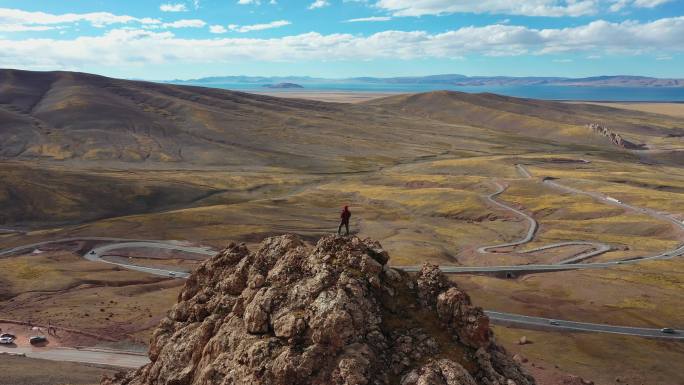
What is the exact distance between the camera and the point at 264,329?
31.2 metres

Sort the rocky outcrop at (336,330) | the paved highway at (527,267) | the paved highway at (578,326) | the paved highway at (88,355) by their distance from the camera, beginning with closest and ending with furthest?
the rocky outcrop at (336,330), the paved highway at (88,355), the paved highway at (578,326), the paved highway at (527,267)

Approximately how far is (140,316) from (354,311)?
6818 cm

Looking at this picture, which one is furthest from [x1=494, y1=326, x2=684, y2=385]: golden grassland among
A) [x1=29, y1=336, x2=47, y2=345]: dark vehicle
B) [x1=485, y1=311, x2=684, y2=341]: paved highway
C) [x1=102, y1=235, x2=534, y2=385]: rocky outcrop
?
[x1=29, y1=336, x2=47, y2=345]: dark vehicle

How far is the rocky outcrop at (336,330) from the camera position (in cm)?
2828

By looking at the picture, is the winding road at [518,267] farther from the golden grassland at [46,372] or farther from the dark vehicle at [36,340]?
the golden grassland at [46,372]

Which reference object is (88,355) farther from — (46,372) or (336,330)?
(336,330)

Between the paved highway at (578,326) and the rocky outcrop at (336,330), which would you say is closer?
the rocky outcrop at (336,330)

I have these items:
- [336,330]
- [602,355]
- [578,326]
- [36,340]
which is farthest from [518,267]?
[336,330]

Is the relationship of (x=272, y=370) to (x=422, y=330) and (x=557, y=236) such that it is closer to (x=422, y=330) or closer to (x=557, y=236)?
(x=422, y=330)

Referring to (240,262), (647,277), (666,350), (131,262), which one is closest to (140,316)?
(131,262)

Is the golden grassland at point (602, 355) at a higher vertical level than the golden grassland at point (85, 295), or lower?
higher

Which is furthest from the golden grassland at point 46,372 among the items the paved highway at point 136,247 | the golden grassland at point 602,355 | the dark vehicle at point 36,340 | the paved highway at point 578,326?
the paved highway at point 136,247

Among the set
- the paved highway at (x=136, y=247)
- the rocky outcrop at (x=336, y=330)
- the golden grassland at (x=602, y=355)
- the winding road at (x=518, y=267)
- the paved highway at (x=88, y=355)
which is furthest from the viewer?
the paved highway at (x=136, y=247)

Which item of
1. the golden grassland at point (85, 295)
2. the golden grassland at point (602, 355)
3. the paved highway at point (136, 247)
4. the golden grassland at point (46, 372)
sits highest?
the golden grassland at point (46, 372)
